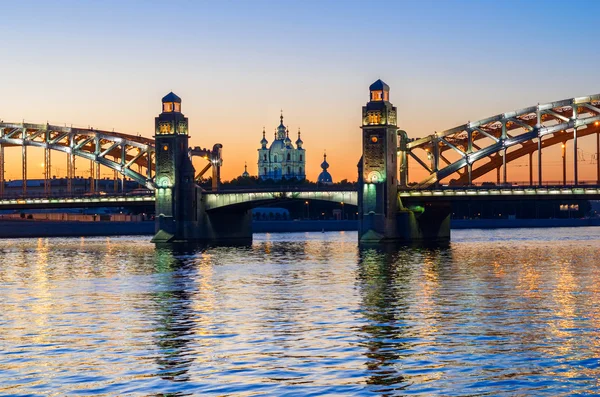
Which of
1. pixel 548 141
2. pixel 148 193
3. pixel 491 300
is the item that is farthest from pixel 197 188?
pixel 491 300

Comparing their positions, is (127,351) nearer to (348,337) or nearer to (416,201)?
(348,337)

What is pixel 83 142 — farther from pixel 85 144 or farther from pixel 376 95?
pixel 376 95

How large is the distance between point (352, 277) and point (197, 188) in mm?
61983

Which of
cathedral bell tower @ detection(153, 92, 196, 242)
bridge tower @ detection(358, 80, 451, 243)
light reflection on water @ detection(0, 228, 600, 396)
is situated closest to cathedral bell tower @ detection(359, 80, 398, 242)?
bridge tower @ detection(358, 80, 451, 243)

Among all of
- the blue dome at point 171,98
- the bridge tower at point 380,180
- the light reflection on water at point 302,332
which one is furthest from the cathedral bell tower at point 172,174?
the light reflection on water at point 302,332

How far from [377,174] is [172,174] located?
23792mm

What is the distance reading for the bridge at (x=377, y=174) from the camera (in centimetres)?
11031

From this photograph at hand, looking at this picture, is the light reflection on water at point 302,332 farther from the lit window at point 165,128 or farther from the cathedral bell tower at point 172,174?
the lit window at point 165,128

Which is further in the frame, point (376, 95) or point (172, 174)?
point (172, 174)

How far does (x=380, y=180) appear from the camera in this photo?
11106 centimetres

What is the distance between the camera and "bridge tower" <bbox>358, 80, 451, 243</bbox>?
11056cm

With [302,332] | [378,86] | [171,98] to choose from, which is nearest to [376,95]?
[378,86]

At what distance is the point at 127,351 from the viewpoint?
1265 inches

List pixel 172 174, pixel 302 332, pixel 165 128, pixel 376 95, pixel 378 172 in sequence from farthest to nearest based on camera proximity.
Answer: pixel 165 128, pixel 172 174, pixel 376 95, pixel 378 172, pixel 302 332
